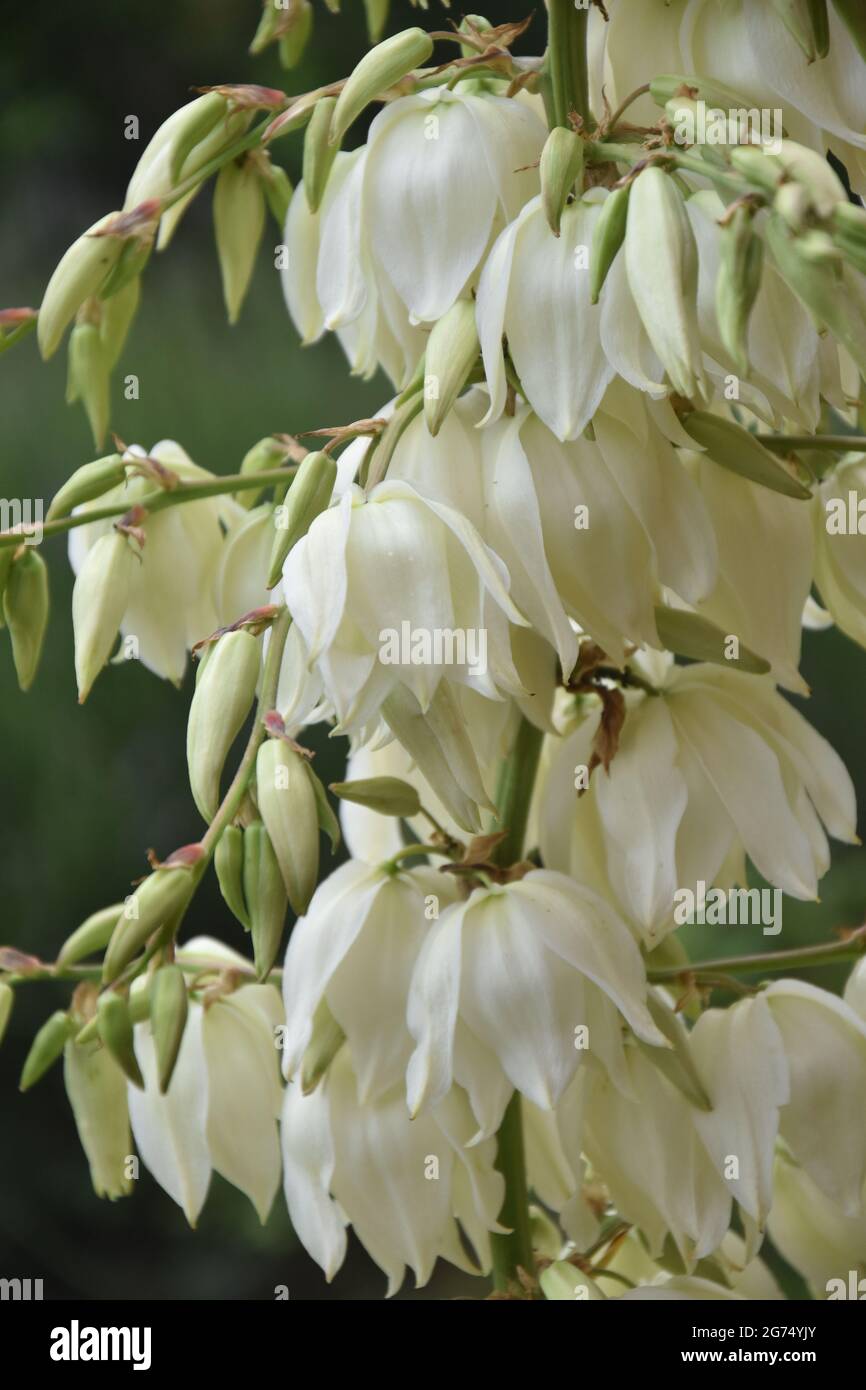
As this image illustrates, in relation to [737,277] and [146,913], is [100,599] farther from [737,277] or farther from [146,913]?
[737,277]

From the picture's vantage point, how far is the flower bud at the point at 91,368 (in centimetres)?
47

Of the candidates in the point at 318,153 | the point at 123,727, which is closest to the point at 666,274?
the point at 318,153

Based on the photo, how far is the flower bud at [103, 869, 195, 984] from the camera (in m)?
0.37

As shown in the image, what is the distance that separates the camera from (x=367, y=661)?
1.14 ft

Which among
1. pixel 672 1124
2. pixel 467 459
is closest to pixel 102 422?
pixel 467 459

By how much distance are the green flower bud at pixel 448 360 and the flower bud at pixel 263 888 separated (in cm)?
10

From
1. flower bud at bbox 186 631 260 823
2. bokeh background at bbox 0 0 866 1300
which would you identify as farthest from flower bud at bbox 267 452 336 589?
bokeh background at bbox 0 0 866 1300

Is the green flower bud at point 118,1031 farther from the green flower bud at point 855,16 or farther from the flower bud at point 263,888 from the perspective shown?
the green flower bud at point 855,16

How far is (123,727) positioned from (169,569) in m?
0.52

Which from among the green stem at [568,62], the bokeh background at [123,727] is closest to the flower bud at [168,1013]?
Answer: the green stem at [568,62]

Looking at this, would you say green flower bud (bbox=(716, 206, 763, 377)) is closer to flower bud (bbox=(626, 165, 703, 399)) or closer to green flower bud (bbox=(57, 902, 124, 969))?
flower bud (bbox=(626, 165, 703, 399))

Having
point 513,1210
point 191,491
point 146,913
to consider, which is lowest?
point 513,1210

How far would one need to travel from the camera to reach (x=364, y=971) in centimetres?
43
